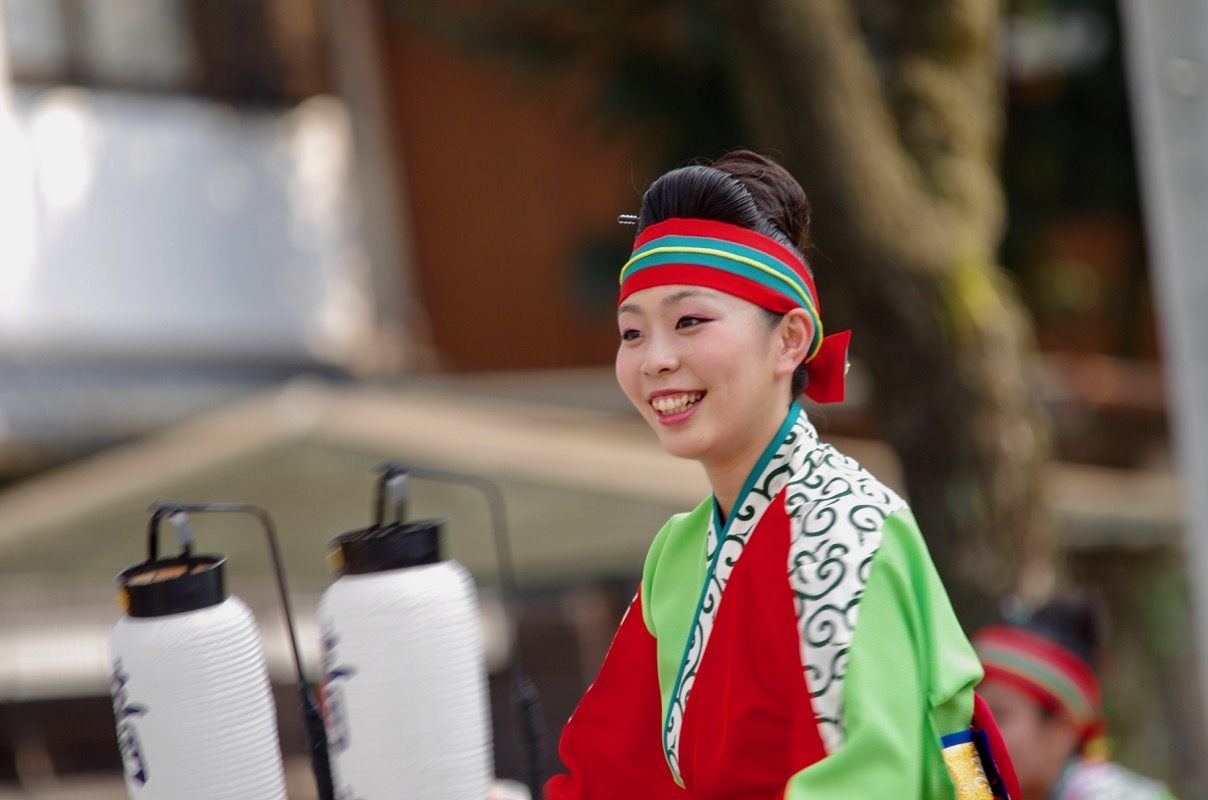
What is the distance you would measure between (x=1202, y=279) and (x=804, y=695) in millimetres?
2647

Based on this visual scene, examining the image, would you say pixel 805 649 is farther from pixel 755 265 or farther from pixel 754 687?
pixel 755 265

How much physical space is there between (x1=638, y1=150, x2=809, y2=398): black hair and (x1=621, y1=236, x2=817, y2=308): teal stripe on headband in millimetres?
37

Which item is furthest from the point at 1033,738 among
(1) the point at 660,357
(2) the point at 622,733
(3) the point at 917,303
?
(1) the point at 660,357

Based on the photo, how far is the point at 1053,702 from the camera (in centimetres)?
371

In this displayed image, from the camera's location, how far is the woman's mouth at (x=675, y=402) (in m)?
2.10

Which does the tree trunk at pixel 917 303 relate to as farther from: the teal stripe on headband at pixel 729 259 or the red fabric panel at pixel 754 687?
the red fabric panel at pixel 754 687

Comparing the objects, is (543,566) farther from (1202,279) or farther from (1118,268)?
(1118,268)

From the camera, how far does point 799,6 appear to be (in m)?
4.47

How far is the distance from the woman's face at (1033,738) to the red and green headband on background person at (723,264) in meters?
1.86

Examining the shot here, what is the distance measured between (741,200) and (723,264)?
0.10 metres

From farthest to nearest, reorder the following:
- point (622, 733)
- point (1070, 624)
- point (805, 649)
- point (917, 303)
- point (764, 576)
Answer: point (917, 303) → point (1070, 624) → point (622, 733) → point (764, 576) → point (805, 649)

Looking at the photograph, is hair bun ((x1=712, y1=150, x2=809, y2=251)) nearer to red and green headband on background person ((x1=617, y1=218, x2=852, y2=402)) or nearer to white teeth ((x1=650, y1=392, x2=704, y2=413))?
red and green headband on background person ((x1=617, y1=218, x2=852, y2=402))

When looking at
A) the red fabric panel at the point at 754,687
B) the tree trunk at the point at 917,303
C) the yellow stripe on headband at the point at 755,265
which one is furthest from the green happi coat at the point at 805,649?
the tree trunk at the point at 917,303

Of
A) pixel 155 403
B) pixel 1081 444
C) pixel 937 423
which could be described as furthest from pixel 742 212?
pixel 1081 444
